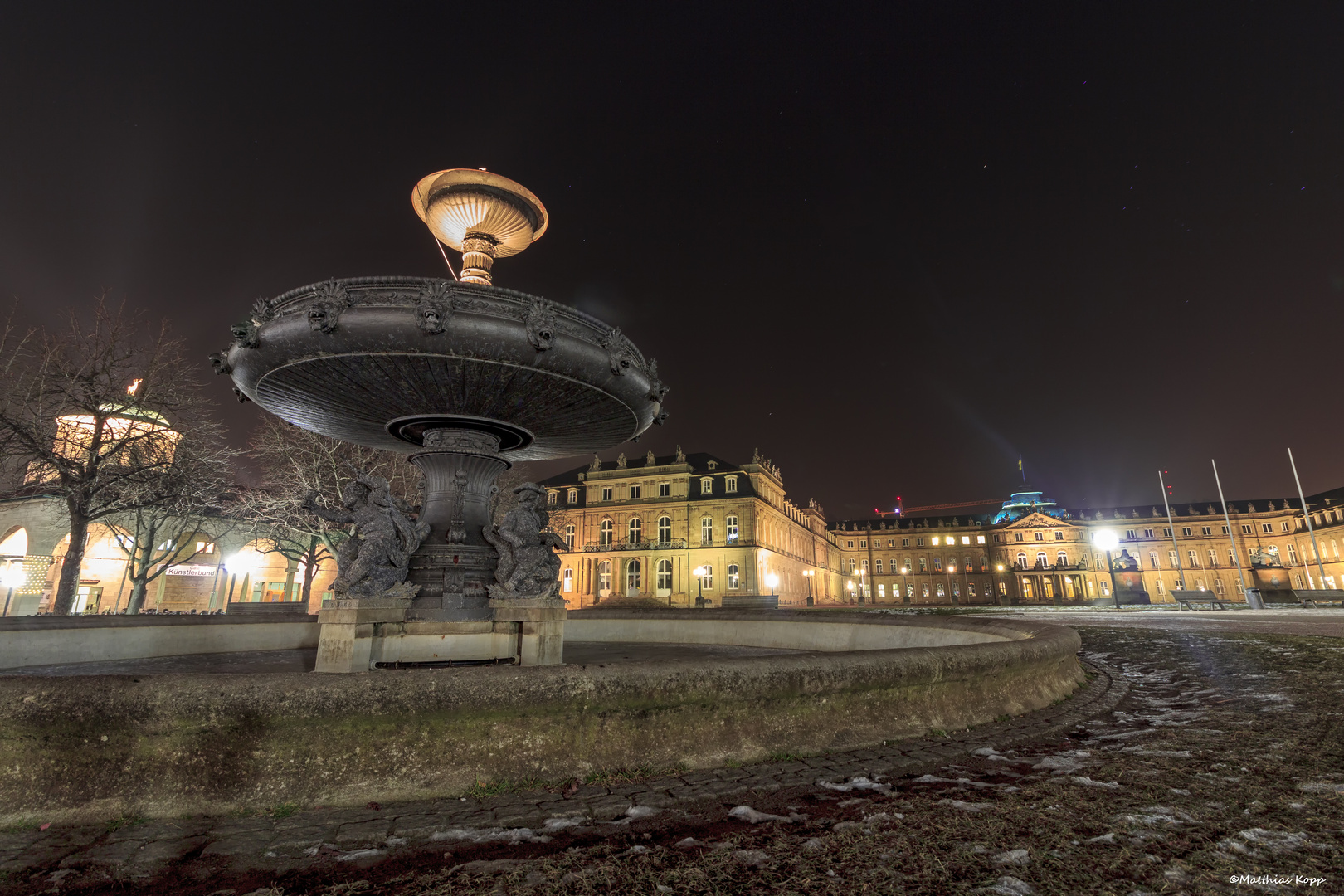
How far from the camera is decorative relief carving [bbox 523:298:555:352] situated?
19.9 ft

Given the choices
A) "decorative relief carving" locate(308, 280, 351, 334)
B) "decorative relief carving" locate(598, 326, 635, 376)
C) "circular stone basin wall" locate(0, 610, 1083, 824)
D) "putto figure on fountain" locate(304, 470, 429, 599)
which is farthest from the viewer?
"decorative relief carving" locate(598, 326, 635, 376)

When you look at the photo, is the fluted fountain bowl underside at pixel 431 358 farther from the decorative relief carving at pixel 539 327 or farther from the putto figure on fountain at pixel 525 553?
the putto figure on fountain at pixel 525 553

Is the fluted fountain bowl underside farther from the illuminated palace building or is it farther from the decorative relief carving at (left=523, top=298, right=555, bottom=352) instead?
the illuminated palace building

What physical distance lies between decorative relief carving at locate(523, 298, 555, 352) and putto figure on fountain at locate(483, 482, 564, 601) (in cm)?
182

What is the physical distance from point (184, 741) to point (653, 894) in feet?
8.07

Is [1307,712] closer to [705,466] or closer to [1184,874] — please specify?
[1184,874]

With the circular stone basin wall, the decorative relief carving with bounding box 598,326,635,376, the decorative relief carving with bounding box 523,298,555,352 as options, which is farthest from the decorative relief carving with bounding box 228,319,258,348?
the circular stone basin wall

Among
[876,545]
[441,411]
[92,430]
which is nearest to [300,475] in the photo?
[92,430]

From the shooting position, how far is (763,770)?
3564mm

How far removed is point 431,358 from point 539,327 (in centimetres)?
115

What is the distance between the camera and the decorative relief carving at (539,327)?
19.9 feet

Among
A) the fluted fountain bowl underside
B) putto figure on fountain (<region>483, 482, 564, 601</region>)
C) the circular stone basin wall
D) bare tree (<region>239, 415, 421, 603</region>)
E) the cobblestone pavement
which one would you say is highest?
bare tree (<region>239, 415, 421, 603</region>)

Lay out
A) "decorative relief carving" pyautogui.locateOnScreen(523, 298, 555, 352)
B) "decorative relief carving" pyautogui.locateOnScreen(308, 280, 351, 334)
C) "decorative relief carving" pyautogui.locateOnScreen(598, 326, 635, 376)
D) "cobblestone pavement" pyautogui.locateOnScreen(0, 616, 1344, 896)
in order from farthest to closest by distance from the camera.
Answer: "decorative relief carving" pyautogui.locateOnScreen(598, 326, 635, 376), "decorative relief carving" pyautogui.locateOnScreen(523, 298, 555, 352), "decorative relief carving" pyautogui.locateOnScreen(308, 280, 351, 334), "cobblestone pavement" pyautogui.locateOnScreen(0, 616, 1344, 896)

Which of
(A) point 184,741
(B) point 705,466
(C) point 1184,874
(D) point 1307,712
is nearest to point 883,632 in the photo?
Result: (D) point 1307,712
